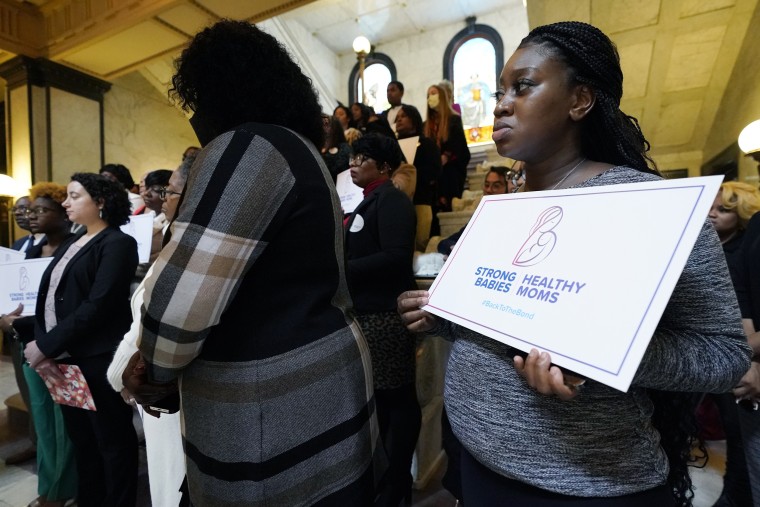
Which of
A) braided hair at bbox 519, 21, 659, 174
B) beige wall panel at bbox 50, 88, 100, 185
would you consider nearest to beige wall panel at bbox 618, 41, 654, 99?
braided hair at bbox 519, 21, 659, 174

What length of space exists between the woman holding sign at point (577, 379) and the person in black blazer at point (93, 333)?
66.5 inches

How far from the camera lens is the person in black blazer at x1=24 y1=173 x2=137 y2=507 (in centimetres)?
188

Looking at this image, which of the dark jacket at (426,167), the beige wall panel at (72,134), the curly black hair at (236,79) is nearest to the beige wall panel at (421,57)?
the beige wall panel at (72,134)

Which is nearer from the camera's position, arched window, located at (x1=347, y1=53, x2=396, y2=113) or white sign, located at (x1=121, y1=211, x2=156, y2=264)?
white sign, located at (x1=121, y1=211, x2=156, y2=264)

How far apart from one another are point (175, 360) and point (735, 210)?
2895 mm

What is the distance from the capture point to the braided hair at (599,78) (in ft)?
2.64

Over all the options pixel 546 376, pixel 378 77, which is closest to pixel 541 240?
pixel 546 376

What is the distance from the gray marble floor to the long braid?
1704mm

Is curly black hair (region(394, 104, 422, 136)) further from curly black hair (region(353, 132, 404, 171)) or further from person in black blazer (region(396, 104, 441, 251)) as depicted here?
curly black hair (region(353, 132, 404, 171))

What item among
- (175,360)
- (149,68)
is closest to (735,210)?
(175,360)

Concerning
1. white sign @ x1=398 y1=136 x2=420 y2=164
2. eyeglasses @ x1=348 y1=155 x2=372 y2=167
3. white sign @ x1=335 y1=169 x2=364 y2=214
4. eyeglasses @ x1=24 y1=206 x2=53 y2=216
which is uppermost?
white sign @ x1=398 y1=136 x2=420 y2=164

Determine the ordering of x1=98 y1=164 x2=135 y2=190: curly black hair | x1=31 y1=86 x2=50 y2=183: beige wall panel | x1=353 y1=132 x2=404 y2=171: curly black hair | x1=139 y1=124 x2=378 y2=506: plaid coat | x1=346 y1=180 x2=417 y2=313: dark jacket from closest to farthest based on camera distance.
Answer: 1. x1=139 y1=124 x2=378 y2=506: plaid coat
2. x1=346 y1=180 x2=417 y2=313: dark jacket
3. x1=353 y1=132 x2=404 y2=171: curly black hair
4. x1=98 y1=164 x2=135 y2=190: curly black hair
5. x1=31 y1=86 x2=50 y2=183: beige wall panel

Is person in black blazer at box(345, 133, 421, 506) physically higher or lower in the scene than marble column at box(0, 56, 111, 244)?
lower

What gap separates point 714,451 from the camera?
9.20ft
